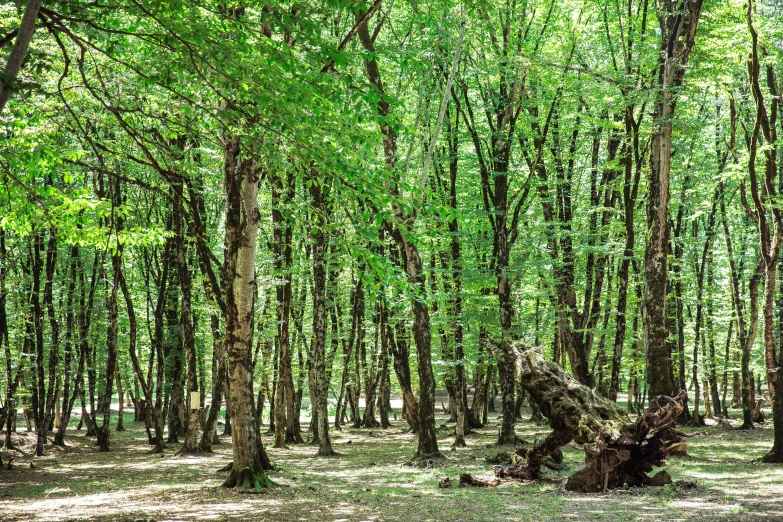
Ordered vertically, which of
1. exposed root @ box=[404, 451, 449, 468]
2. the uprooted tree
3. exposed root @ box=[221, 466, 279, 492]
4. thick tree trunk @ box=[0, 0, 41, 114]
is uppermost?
thick tree trunk @ box=[0, 0, 41, 114]

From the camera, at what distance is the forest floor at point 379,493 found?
9.02 meters

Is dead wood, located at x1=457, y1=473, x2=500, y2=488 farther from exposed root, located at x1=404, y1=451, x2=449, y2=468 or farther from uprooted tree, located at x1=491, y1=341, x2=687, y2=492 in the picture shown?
exposed root, located at x1=404, y1=451, x2=449, y2=468

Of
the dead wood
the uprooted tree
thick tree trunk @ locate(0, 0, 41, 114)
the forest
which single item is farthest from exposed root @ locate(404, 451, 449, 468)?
thick tree trunk @ locate(0, 0, 41, 114)

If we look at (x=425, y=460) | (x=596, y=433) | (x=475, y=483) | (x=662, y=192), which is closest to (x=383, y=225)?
(x=425, y=460)

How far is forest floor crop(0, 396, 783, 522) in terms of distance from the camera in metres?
9.02

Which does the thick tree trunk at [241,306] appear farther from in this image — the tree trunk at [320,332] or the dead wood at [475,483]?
the tree trunk at [320,332]

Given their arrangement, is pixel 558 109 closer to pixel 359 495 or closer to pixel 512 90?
pixel 512 90

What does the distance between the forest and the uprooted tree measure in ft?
0.18

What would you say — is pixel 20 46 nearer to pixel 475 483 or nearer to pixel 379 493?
pixel 379 493

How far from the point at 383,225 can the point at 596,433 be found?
8.87m

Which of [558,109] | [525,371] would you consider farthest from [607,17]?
[525,371]

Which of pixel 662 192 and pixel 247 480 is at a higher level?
pixel 662 192

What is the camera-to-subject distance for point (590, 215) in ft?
89.8

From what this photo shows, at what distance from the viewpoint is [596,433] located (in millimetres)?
11414
